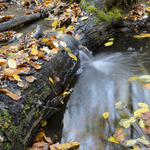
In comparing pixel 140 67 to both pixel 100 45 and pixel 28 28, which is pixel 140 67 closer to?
pixel 100 45

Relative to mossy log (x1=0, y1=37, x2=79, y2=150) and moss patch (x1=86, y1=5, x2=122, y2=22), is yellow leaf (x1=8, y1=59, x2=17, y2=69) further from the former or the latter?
moss patch (x1=86, y1=5, x2=122, y2=22)

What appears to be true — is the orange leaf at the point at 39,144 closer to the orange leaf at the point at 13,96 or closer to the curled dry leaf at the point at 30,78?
the orange leaf at the point at 13,96

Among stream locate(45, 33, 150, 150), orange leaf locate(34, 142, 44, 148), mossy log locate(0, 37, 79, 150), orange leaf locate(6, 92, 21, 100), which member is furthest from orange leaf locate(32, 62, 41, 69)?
orange leaf locate(34, 142, 44, 148)

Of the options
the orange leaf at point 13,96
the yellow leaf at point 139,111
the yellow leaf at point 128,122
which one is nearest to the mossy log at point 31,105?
the orange leaf at point 13,96

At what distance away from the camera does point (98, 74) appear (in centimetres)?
343

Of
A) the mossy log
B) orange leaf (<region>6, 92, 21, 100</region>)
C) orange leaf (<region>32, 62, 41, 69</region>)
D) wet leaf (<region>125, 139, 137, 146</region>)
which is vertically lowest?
wet leaf (<region>125, 139, 137, 146</region>)

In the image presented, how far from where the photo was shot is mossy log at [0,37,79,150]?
1592 mm

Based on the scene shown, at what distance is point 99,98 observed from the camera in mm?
2742

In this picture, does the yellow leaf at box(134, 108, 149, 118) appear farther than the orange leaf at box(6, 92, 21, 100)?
Yes

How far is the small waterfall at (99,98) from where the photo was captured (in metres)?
2.10

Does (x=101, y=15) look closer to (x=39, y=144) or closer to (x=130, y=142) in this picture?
(x=130, y=142)

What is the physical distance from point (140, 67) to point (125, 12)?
3618mm

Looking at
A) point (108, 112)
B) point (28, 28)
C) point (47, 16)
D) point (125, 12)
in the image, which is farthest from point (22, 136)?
point (125, 12)

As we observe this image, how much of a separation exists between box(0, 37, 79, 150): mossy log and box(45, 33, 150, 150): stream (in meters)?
0.38
